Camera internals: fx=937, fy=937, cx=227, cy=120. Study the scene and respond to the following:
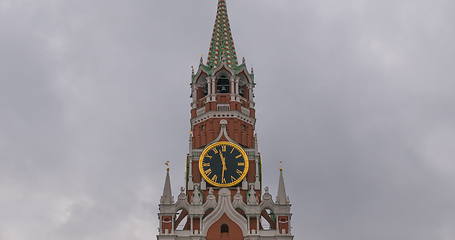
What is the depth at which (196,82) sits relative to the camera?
85375 millimetres

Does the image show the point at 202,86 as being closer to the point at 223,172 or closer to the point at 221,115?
the point at 221,115

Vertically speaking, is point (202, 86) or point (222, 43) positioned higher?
point (222, 43)

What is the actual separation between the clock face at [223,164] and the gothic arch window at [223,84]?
6.79 meters

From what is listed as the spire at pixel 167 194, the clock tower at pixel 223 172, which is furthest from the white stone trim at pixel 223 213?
the spire at pixel 167 194

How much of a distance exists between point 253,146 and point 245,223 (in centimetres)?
884

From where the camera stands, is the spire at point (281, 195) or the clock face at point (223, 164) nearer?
the spire at point (281, 195)

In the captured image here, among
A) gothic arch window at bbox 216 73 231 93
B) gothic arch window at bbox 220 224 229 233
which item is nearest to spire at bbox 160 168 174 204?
gothic arch window at bbox 220 224 229 233

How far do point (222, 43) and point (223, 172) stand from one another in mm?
15069

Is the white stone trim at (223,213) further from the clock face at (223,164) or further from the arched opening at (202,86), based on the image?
the arched opening at (202,86)

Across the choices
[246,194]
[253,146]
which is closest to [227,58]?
[253,146]

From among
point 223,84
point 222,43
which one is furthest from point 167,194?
point 222,43

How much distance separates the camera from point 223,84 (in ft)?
279

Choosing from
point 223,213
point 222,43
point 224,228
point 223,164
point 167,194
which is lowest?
point 224,228

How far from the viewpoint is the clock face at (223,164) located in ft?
256
